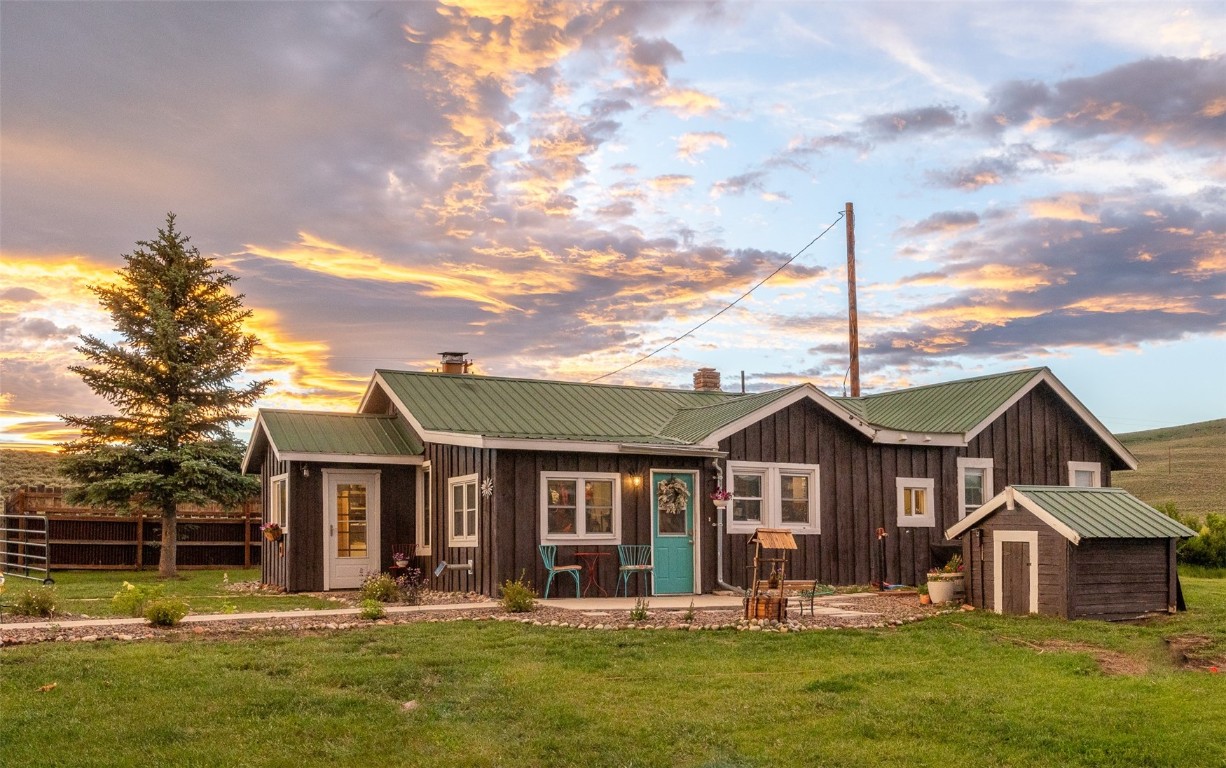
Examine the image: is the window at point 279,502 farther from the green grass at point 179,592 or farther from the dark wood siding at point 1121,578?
the dark wood siding at point 1121,578

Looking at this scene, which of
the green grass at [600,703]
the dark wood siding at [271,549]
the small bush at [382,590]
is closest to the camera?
the green grass at [600,703]

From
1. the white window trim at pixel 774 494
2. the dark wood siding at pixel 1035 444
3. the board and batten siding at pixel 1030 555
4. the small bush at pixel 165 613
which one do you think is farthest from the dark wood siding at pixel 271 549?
the dark wood siding at pixel 1035 444

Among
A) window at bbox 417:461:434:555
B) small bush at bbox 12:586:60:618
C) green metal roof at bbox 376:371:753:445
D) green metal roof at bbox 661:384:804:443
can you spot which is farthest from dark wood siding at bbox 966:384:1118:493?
small bush at bbox 12:586:60:618

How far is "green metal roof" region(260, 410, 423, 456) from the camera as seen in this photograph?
65.1ft

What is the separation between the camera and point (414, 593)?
17.2 metres

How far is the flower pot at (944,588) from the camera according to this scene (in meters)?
16.6

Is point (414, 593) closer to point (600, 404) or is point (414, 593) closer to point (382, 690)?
point (600, 404)

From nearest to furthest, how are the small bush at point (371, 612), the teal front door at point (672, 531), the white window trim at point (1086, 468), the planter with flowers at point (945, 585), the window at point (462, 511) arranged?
the small bush at point (371, 612), the planter with flowers at point (945, 585), the window at point (462, 511), the teal front door at point (672, 531), the white window trim at point (1086, 468)

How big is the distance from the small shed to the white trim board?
13 mm

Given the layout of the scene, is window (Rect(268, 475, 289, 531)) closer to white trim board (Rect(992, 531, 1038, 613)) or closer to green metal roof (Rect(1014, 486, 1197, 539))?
white trim board (Rect(992, 531, 1038, 613))

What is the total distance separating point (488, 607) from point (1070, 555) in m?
7.80

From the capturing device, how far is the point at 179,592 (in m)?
20.3

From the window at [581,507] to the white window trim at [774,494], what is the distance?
2238 mm

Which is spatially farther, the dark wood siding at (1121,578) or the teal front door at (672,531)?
the teal front door at (672,531)
